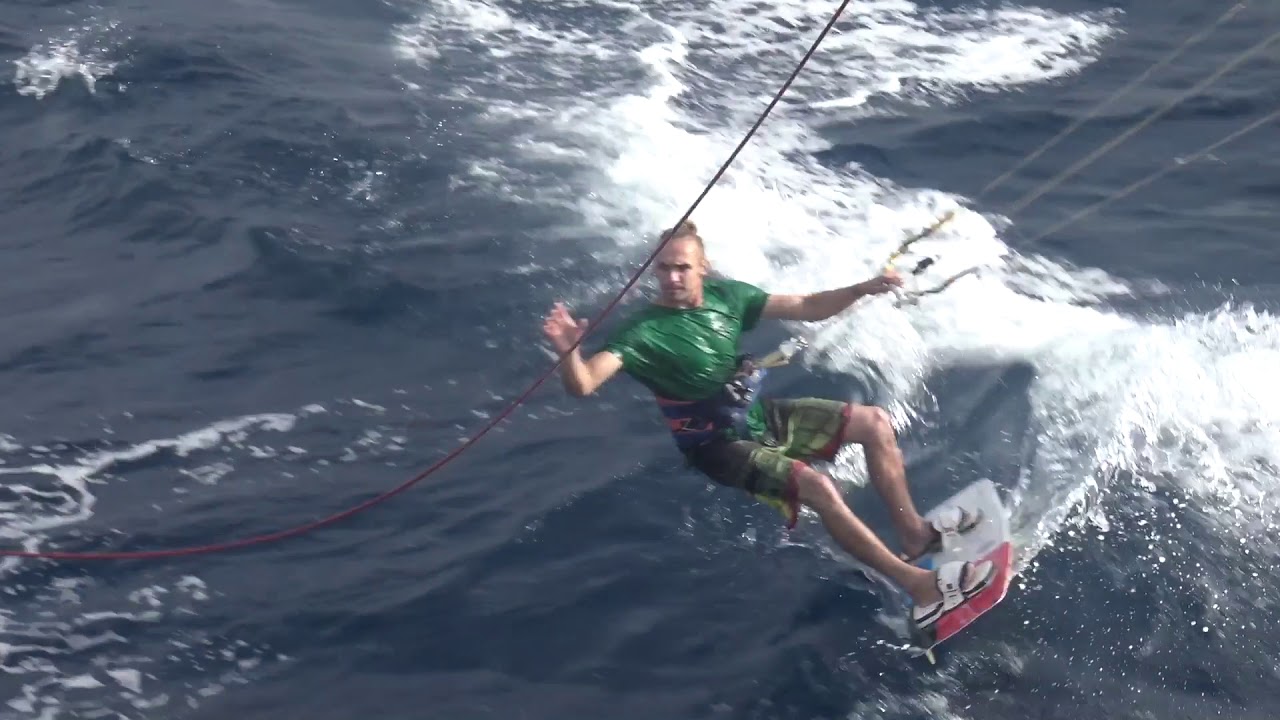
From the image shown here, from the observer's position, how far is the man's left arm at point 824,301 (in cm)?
561

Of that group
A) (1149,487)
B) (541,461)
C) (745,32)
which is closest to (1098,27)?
(745,32)

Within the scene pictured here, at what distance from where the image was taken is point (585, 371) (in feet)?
16.6

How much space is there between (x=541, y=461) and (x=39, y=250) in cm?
381

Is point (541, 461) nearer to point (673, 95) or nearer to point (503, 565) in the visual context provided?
point (503, 565)

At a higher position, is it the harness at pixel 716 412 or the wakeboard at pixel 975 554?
the harness at pixel 716 412

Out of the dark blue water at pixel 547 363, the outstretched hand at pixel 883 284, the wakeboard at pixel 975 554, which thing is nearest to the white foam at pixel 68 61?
the dark blue water at pixel 547 363

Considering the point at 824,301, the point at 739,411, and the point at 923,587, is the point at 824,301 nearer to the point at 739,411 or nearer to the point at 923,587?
the point at 739,411

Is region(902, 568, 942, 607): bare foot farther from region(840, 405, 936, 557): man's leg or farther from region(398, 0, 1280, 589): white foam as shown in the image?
region(398, 0, 1280, 589): white foam

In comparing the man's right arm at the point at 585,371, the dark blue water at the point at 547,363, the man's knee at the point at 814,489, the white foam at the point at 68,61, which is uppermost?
the man's right arm at the point at 585,371

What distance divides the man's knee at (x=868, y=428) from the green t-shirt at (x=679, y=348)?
0.56 metres

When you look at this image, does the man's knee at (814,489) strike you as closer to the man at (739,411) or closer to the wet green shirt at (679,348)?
the man at (739,411)

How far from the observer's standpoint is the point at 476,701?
4.89m

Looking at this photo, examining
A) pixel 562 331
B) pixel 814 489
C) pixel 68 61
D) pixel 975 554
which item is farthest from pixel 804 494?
pixel 68 61

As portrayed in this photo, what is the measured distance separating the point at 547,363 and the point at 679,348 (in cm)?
171
